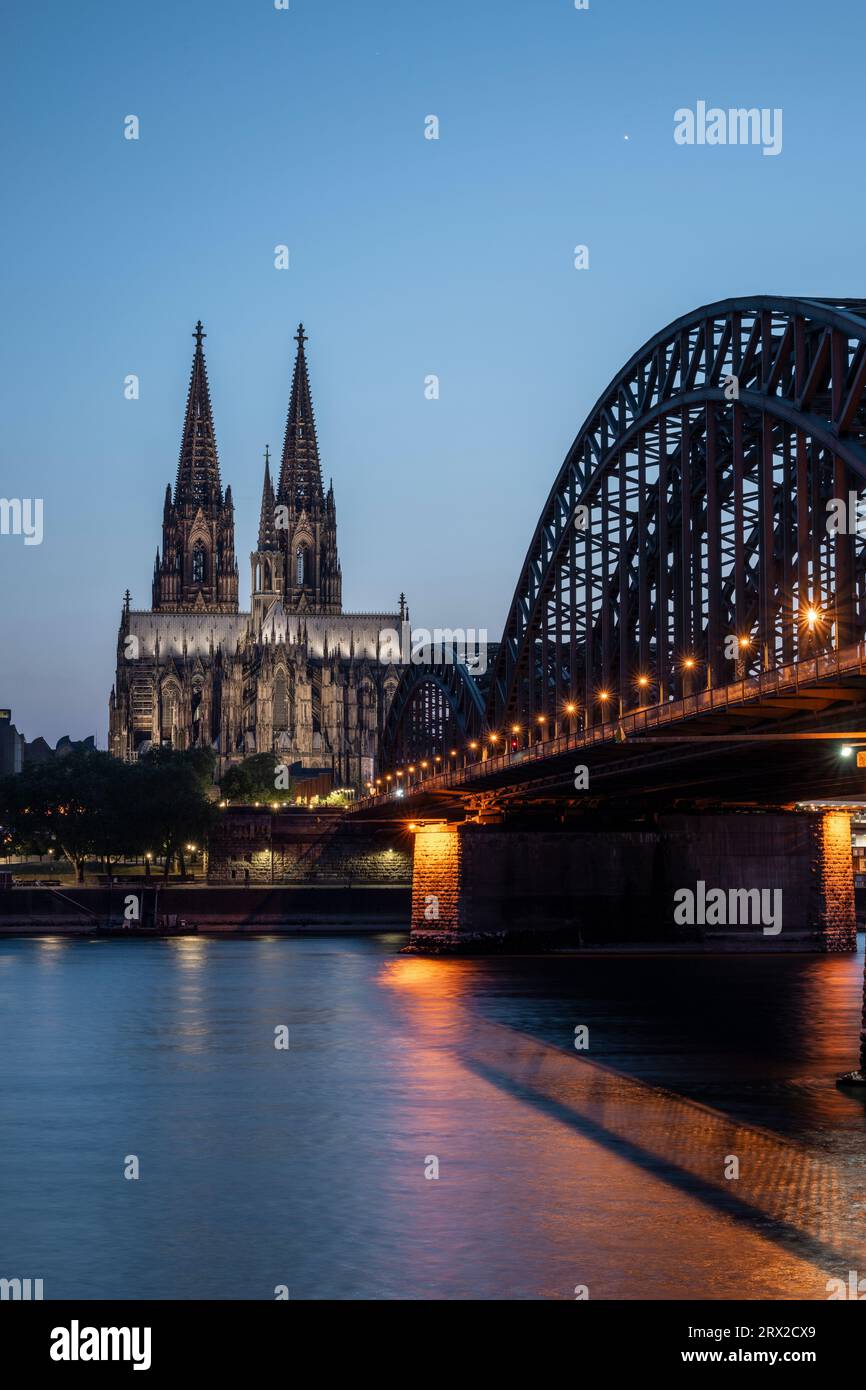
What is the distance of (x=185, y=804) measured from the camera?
461 ft

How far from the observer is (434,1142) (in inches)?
1487

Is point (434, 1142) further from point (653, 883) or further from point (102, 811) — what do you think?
point (102, 811)

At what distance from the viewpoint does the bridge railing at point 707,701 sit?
4453 cm

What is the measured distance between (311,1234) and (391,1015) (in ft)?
113

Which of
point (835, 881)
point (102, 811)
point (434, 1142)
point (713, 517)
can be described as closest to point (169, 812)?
point (102, 811)

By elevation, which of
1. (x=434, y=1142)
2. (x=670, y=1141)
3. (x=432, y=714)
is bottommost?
(x=434, y=1142)

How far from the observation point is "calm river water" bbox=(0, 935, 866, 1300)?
2661 centimetres

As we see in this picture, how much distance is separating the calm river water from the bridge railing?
925 centimetres

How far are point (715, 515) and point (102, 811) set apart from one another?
8131cm

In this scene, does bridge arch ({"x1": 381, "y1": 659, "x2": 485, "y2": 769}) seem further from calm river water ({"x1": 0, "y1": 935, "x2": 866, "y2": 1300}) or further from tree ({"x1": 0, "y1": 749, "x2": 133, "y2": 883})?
calm river water ({"x1": 0, "y1": 935, "x2": 866, "y2": 1300})

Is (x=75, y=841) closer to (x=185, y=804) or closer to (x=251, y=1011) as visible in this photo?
(x=185, y=804)

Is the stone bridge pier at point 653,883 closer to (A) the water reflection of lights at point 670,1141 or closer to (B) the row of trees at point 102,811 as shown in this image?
(A) the water reflection of lights at point 670,1141
